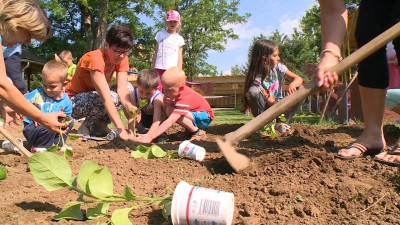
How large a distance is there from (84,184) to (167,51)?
4369mm

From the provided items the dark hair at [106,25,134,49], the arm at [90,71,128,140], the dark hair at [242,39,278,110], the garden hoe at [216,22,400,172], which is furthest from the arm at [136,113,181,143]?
the garden hoe at [216,22,400,172]

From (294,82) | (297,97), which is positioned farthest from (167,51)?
(297,97)

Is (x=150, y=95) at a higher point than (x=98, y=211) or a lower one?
→ higher

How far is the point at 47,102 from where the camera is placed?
3635 millimetres

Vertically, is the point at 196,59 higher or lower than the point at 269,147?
higher

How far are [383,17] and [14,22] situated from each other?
2221mm

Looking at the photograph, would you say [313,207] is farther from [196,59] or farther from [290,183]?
[196,59]

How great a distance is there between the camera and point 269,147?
3295mm

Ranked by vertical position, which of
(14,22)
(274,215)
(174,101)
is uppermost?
(14,22)

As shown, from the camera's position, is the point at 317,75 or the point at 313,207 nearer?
the point at 313,207

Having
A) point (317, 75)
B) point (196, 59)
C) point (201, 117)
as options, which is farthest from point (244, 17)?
point (317, 75)

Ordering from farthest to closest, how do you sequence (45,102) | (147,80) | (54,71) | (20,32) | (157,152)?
(147,80)
(45,102)
(54,71)
(157,152)
(20,32)

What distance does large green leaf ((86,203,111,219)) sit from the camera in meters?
1.69

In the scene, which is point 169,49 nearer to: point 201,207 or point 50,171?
point 50,171
